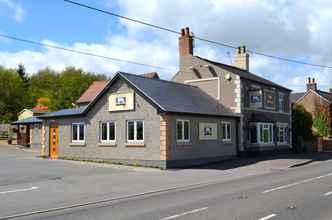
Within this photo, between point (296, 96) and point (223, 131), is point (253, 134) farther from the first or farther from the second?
point (296, 96)

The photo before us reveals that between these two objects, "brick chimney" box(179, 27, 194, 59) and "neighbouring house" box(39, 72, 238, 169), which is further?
"brick chimney" box(179, 27, 194, 59)

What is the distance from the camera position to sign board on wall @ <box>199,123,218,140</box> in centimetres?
2919

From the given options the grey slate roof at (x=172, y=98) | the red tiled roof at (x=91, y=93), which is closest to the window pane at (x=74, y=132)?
the grey slate roof at (x=172, y=98)

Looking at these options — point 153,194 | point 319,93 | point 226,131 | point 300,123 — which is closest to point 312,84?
point 319,93

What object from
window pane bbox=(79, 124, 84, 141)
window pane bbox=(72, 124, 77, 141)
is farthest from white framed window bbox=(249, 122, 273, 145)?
window pane bbox=(72, 124, 77, 141)

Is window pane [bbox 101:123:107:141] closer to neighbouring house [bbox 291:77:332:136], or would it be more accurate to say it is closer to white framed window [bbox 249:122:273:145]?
white framed window [bbox 249:122:273:145]

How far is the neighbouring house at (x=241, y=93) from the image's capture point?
113 feet

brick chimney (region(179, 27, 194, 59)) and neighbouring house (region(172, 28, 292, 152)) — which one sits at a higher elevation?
brick chimney (region(179, 27, 194, 59))

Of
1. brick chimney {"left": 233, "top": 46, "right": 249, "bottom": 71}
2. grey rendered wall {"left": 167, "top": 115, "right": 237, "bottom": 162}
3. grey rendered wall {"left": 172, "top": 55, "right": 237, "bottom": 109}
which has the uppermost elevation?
A: brick chimney {"left": 233, "top": 46, "right": 249, "bottom": 71}

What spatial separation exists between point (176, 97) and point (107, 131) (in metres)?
4.72

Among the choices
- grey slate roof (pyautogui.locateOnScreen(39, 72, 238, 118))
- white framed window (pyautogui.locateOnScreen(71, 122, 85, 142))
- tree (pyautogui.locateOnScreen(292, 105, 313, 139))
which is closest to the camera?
grey slate roof (pyautogui.locateOnScreen(39, 72, 238, 118))

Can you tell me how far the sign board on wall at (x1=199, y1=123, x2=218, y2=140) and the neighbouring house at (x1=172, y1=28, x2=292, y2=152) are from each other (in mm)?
3934

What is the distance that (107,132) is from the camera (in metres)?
29.5

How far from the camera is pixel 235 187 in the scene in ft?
55.9
